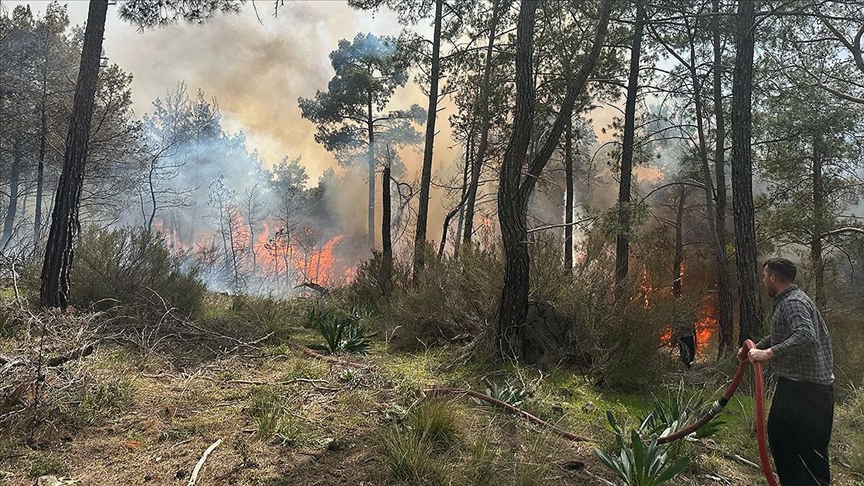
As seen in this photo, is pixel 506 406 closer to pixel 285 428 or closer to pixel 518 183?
pixel 285 428

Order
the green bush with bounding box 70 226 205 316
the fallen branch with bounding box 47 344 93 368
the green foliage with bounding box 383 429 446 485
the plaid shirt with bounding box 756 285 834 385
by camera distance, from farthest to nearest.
Result: the green bush with bounding box 70 226 205 316 < the fallen branch with bounding box 47 344 93 368 < the plaid shirt with bounding box 756 285 834 385 < the green foliage with bounding box 383 429 446 485

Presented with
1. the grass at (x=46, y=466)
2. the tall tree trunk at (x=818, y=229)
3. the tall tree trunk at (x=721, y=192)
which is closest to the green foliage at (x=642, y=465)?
the grass at (x=46, y=466)

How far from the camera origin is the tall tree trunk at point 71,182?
636 cm

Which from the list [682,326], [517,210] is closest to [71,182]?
[517,210]

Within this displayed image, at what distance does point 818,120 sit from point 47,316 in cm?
1488

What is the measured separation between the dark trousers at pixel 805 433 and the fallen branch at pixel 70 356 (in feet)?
17.0

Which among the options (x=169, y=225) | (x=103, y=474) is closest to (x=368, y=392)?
(x=103, y=474)

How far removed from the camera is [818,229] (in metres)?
11.7

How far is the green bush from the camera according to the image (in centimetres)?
710

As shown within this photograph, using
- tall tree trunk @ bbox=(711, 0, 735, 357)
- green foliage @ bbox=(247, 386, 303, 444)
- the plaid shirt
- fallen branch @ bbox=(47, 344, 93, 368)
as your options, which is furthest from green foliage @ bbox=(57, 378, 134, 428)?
tall tree trunk @ bbox=(711, 0, 735, 357)

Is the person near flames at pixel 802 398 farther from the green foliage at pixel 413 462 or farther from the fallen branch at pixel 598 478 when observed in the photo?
the green foliage at pixel 413 462

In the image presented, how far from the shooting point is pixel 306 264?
3266 cm

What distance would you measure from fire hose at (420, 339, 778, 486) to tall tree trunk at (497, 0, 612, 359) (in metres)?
1.89

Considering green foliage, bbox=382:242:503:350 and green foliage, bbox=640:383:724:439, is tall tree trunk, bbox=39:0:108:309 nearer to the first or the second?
green foliage, bbox=382:242:503:350
